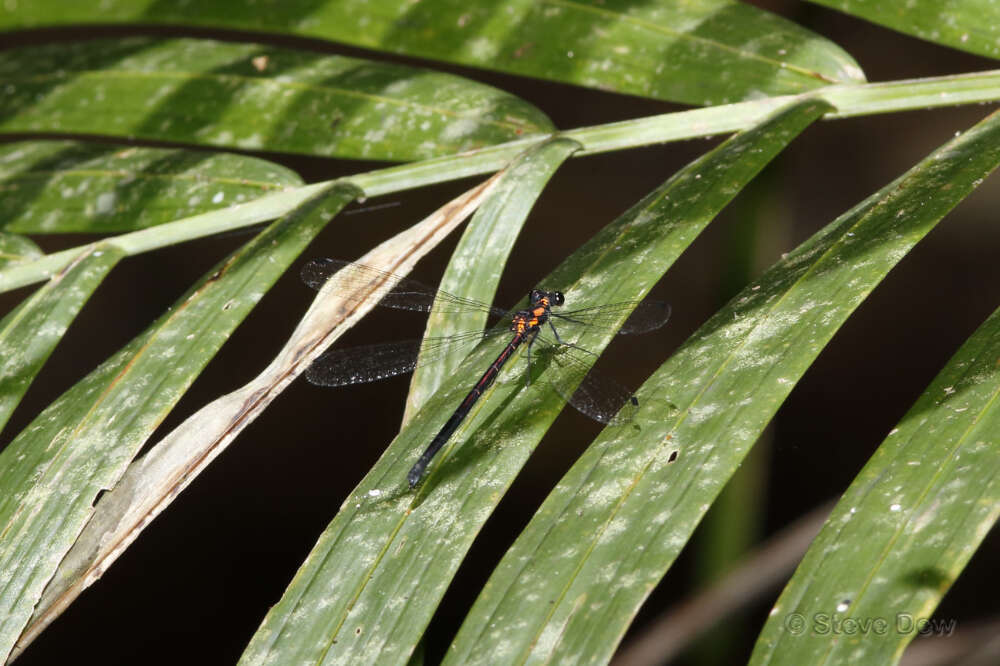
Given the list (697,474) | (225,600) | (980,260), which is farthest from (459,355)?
(980,260)

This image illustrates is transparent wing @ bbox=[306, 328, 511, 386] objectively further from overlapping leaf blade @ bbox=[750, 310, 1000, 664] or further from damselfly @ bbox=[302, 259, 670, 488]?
overlapping leaf blade @ bbox=[750, 310, 1000, 664]

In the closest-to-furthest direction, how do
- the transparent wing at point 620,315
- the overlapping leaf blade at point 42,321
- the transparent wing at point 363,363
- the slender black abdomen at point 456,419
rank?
the slender black abdomen at point 456,419 → the transparent wing at point 620,315 → the overlapping leaf blade at point 42,321 → the transparent wing at point 363,363

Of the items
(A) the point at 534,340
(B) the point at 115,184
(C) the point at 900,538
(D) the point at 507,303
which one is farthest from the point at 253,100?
(D) the point at 507,303

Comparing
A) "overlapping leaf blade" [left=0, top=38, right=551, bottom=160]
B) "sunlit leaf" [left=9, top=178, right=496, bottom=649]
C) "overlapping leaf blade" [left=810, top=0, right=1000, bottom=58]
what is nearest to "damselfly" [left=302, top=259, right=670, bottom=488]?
"sunlit leaf" [left=9, top=178, right=496, bottom=649]

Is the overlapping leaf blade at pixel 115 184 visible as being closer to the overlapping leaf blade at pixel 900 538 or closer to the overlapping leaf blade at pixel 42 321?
the overlapping leaf blade at pixel 42 321

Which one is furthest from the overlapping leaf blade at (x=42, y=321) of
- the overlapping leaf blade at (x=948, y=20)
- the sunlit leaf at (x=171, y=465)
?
the overlapping leaf blade at (x=948, y=20)

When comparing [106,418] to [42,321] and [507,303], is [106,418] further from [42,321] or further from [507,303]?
[507,303]

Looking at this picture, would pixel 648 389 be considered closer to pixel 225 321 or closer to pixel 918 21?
pixel 225 321
